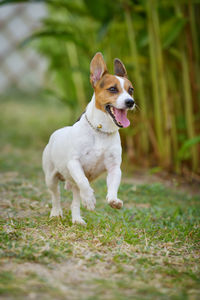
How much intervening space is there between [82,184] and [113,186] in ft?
0.74

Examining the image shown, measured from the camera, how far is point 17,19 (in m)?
16.1

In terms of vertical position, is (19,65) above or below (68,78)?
above

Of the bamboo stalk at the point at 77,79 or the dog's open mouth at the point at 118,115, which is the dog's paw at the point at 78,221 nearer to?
the dog's open mouth at the point at 118,115

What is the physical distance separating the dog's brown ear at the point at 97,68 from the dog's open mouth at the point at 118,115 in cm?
26

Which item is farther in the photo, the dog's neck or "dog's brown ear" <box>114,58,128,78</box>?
"dog's brown ear" <box>114,58,128,78</box>

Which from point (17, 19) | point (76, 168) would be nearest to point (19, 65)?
point (17, 19)

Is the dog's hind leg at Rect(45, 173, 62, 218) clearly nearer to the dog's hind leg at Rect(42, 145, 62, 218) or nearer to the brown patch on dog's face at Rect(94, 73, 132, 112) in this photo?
the dog's hind leg at Rect(42, 145, 62, 218)

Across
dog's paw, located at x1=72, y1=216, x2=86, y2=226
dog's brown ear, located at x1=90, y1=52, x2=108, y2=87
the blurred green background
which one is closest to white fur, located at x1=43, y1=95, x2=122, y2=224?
dog's brown ear, located at x1=90, y1=52, x2=108, y2=87

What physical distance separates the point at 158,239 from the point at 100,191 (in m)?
1.91

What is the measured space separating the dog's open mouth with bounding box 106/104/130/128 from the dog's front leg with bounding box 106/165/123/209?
36 cm

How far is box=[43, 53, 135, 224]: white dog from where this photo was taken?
10.0 ft

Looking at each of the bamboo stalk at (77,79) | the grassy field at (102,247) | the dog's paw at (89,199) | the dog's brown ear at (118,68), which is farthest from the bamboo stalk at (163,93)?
the dog's paw at (89,199)

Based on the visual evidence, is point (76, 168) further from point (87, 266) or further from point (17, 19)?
point (17, 19)

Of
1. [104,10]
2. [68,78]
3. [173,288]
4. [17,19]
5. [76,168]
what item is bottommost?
[173,288]
